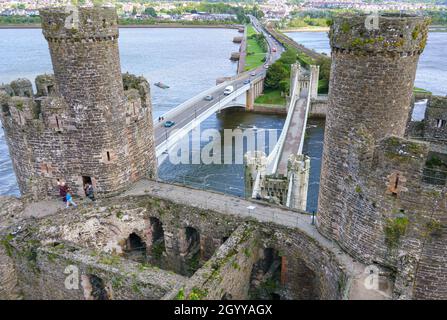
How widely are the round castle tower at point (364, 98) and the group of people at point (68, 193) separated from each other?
29.3 ft

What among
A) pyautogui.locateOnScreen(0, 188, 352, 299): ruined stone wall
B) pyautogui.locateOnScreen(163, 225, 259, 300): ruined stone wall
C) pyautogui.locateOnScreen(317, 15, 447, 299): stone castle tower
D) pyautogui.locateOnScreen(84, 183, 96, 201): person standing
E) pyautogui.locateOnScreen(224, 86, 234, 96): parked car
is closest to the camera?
pyautogui.locateOnScreen(317, 15, 447, 299): stone castle tower

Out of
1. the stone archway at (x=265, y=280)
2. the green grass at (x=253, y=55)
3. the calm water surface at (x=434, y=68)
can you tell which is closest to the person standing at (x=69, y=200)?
A: the stone archway at (x=265, y=280)

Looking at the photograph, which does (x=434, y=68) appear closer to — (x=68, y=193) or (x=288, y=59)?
(x=288, y=59)

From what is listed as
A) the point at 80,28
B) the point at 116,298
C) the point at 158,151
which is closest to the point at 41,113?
the point at 80,28

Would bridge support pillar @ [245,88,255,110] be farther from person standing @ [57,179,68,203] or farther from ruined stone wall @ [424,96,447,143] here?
person standing @ [57,179,68,203]

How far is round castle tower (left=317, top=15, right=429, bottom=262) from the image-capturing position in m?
9.20

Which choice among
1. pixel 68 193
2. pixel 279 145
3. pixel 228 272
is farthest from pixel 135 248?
pixel 279 145

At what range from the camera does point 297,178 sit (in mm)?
21219

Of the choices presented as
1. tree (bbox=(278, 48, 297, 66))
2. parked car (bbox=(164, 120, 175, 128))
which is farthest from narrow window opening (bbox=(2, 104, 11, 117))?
tree (bbox=(278, 48, 297, 66))

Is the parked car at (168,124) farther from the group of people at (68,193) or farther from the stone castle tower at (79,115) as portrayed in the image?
the group of people at (68,193)

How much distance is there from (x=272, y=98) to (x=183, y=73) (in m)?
17.5

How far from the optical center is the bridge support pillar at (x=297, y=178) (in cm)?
2103

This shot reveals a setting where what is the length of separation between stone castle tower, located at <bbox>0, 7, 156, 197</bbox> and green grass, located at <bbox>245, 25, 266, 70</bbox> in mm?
58731

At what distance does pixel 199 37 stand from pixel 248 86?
248 ft
